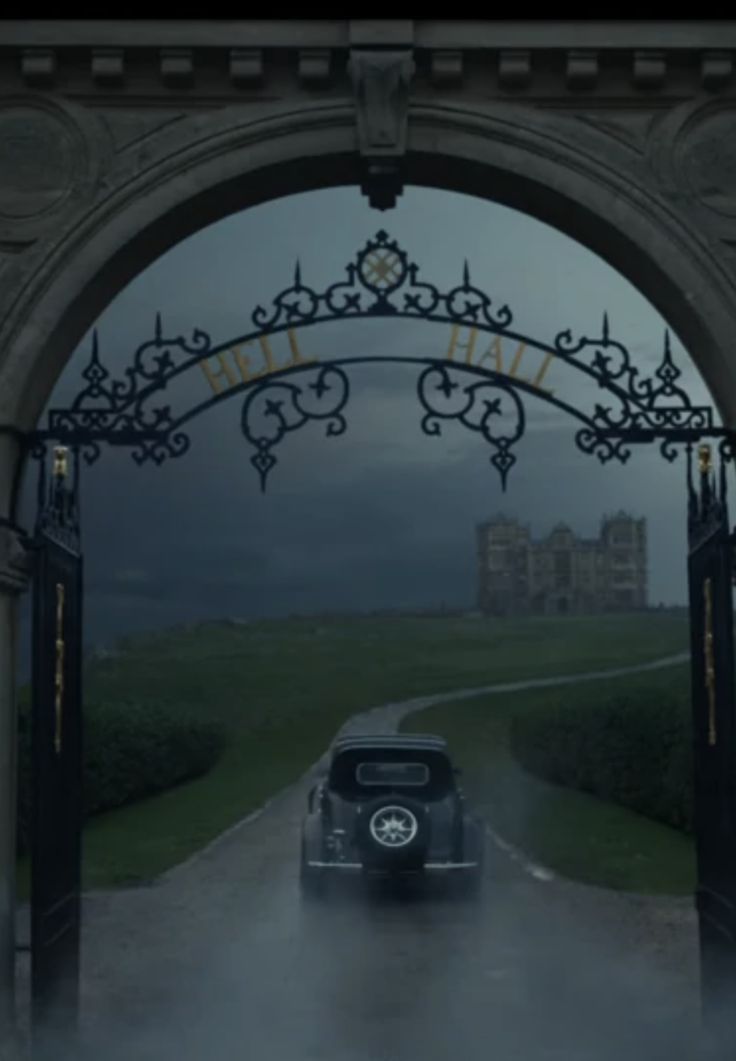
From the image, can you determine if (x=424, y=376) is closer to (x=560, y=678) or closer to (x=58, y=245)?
(x=58, y=245)

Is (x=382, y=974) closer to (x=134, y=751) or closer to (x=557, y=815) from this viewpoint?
(x=557, y=815)

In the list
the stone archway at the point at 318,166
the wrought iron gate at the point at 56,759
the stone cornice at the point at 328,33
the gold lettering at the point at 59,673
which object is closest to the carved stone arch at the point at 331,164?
the stone archway at the point at 318,166

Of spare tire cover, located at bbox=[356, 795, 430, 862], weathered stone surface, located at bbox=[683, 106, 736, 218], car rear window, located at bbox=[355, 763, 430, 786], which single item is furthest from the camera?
car rear window, located at bbox=[355, 763, 430, 786]

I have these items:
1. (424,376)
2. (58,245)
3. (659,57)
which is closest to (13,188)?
(58,245)

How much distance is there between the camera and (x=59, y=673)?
820 cm

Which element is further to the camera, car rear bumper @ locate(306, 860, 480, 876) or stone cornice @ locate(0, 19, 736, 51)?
car rear bumper @ locate(306, 860, 480, 876)

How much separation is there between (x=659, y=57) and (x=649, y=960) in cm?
777

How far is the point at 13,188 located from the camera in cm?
809

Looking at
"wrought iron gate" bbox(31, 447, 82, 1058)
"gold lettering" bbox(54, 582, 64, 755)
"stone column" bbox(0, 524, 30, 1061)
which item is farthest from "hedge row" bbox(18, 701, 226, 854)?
"stone column" bbox(0, 524, 30, 1061)

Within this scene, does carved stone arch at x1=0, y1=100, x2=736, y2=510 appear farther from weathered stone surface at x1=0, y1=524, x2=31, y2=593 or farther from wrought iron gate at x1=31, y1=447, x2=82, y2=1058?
wrought iron gate at x1=31, y1=447, x2=82, y2=1058

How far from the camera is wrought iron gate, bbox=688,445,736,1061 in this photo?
313 inches

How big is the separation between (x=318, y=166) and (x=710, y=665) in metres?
3.36

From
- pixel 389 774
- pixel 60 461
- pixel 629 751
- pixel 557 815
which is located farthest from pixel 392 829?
pixel 557 815

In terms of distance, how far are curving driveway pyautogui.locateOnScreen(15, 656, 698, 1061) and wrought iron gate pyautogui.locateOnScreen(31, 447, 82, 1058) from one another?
0.42m
